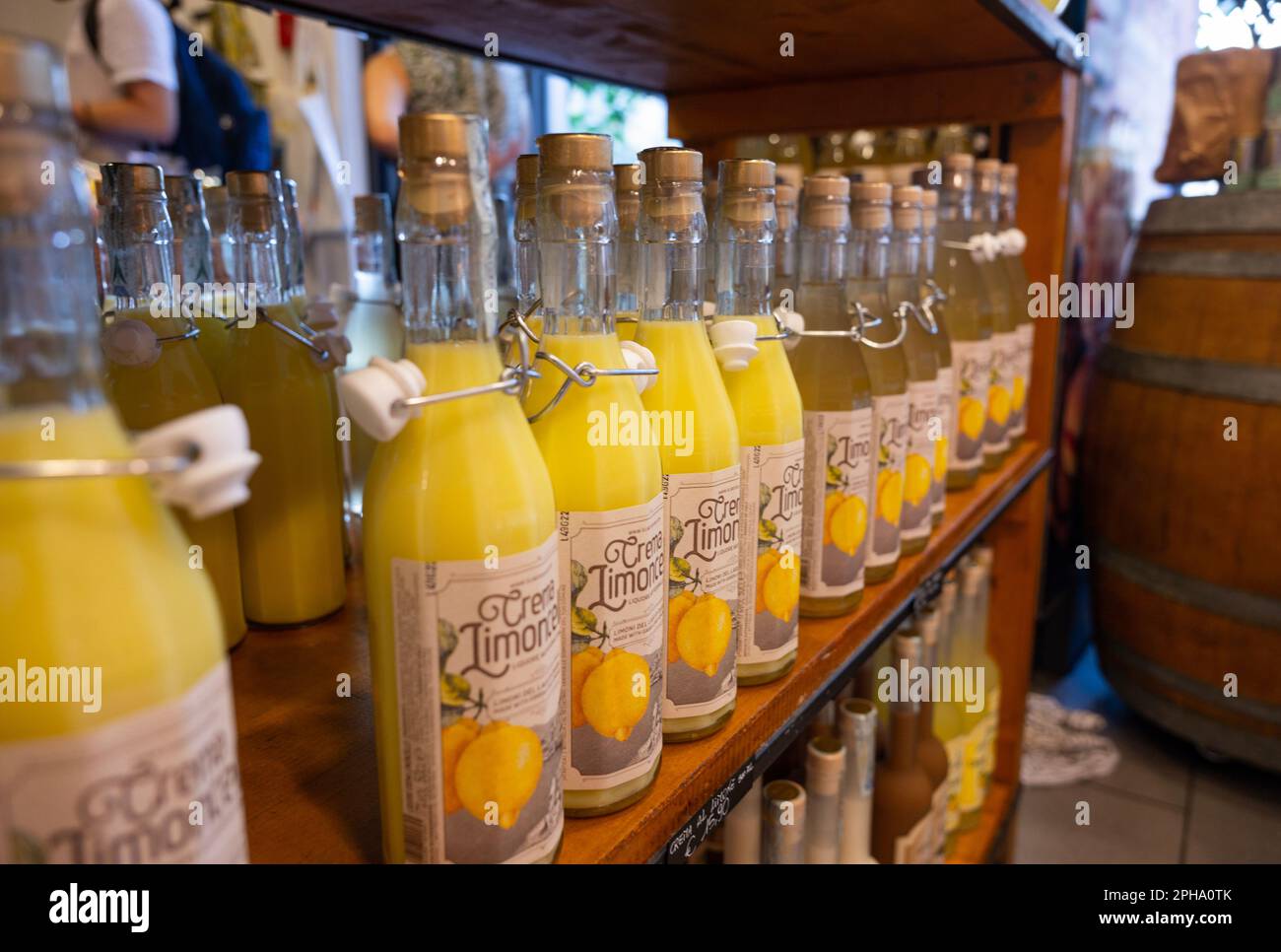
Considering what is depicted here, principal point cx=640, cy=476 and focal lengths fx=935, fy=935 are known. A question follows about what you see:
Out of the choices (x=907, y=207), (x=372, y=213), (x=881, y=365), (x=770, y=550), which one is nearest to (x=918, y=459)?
(x=881, y=365)

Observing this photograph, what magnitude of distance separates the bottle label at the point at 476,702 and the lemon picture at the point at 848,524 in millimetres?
428

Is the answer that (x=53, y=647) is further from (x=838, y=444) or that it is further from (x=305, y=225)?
(x=305, y=225)

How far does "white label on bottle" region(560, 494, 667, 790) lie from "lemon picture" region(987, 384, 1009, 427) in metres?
0.97

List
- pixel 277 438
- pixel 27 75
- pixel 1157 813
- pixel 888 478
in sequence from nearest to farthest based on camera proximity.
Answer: pixel 27 75 < pixel 277 438 < pixel 888 478 < pixel 1157 813

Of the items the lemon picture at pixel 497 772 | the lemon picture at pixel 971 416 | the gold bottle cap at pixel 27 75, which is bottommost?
the lemon picture at pixel 497 772

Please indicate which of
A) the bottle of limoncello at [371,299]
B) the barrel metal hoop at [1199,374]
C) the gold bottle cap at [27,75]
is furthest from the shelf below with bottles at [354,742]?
the barrel metal hoop at [1199,374]

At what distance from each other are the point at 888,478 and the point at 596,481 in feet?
1.62

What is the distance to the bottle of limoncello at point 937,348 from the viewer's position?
1120 mm

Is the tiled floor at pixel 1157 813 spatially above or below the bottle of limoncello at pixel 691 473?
below

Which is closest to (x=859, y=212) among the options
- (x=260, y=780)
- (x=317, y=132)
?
(x=260, y=780)

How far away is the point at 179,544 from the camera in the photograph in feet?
1.27

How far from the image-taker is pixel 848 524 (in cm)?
87

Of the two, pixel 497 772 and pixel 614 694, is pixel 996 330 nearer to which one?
pixel 614 694

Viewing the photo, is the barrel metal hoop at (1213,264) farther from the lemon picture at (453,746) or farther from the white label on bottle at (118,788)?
the white label on bottle at (118,788)
